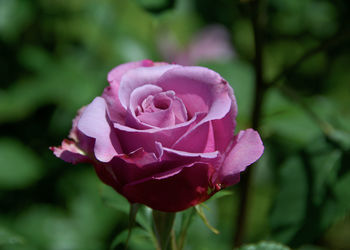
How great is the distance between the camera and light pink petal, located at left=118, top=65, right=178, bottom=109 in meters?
0.63

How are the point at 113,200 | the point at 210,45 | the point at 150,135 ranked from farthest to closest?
the point at 210,45 → the point at 113,200 → the point at 150,135

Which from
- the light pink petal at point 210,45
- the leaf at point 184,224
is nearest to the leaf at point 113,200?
the leaf at point 184,224

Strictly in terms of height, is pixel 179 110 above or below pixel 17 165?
above

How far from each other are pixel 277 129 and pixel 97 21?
81cm

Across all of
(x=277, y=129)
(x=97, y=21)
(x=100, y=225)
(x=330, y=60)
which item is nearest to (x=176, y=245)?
(x=277, y=129)

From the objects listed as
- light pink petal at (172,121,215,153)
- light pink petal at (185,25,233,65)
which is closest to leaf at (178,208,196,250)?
light pink petal at (172,121,215,153)

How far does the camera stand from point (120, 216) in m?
1.66

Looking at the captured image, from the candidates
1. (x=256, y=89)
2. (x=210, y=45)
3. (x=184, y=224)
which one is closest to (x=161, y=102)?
(x=184, y=224)

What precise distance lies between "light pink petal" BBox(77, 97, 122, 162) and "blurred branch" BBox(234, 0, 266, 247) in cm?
46

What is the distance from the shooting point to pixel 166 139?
1.90ft

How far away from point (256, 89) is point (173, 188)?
19.3 inches

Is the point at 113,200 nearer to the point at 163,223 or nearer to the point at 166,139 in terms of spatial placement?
the point at 163,223

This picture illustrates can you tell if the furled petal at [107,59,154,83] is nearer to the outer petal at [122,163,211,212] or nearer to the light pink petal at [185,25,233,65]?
the outer petal at [122,163,211,212]

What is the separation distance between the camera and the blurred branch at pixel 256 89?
95cm
